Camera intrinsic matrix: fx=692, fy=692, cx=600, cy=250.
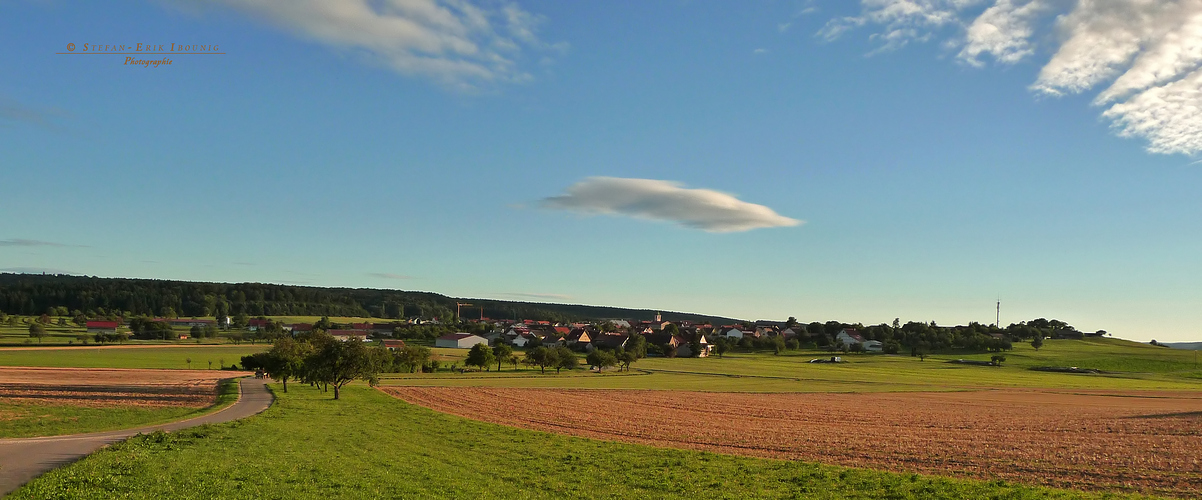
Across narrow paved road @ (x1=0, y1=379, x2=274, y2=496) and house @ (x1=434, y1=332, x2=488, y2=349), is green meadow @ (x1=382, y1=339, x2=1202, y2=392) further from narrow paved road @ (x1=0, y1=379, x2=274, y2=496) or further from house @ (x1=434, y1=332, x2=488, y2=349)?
house @ (x1=434, y1=332, x2=488, y2=349)

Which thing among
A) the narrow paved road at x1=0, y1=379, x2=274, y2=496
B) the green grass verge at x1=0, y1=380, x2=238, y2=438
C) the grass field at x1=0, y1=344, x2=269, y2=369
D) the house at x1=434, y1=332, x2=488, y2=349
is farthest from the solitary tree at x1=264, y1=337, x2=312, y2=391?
the house at x1=434, y1=332, x2=488, y2=349

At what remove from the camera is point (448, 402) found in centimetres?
5616

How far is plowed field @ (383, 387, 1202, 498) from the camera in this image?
26859mm

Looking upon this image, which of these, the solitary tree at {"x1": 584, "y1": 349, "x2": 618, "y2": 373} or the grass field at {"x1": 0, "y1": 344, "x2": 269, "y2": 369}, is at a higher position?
the solitary tree at {"x1": 584, "y1": 349, "x2": 618, "y2": 373}

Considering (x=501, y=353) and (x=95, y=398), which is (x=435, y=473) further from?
(x=501, y=353)

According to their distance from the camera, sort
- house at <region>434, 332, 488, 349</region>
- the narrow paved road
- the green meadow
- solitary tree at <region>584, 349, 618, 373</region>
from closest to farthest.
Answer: the narrow paved road
the green meadow
solitary tree at <region>584, 349, 618, 373</region>
house at <region>434, 332, 488, 349</region>

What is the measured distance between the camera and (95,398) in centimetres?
5053

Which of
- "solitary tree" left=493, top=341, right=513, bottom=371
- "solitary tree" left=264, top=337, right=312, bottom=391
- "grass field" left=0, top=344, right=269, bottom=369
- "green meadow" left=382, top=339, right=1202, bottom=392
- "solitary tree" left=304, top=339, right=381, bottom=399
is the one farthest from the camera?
"solitary tree" left=493, top=341, right=513, bottom=371

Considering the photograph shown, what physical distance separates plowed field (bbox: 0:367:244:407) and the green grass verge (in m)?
2.98

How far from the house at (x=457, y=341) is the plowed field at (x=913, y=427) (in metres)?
120

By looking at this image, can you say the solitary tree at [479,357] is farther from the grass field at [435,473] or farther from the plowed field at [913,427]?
the grass field at [435,473]

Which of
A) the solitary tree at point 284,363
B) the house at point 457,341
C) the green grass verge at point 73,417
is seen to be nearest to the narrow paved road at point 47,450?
the green grass verge at point 73,417

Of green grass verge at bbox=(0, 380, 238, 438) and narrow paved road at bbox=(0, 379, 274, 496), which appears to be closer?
narrow paved road at bbox=(0, 379, 274, 496)

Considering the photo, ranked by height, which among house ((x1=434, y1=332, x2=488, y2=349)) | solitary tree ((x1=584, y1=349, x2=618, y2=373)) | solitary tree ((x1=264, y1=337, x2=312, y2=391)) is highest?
solitary tree ((x1=264, y1=337, x2=312, y2=391))
